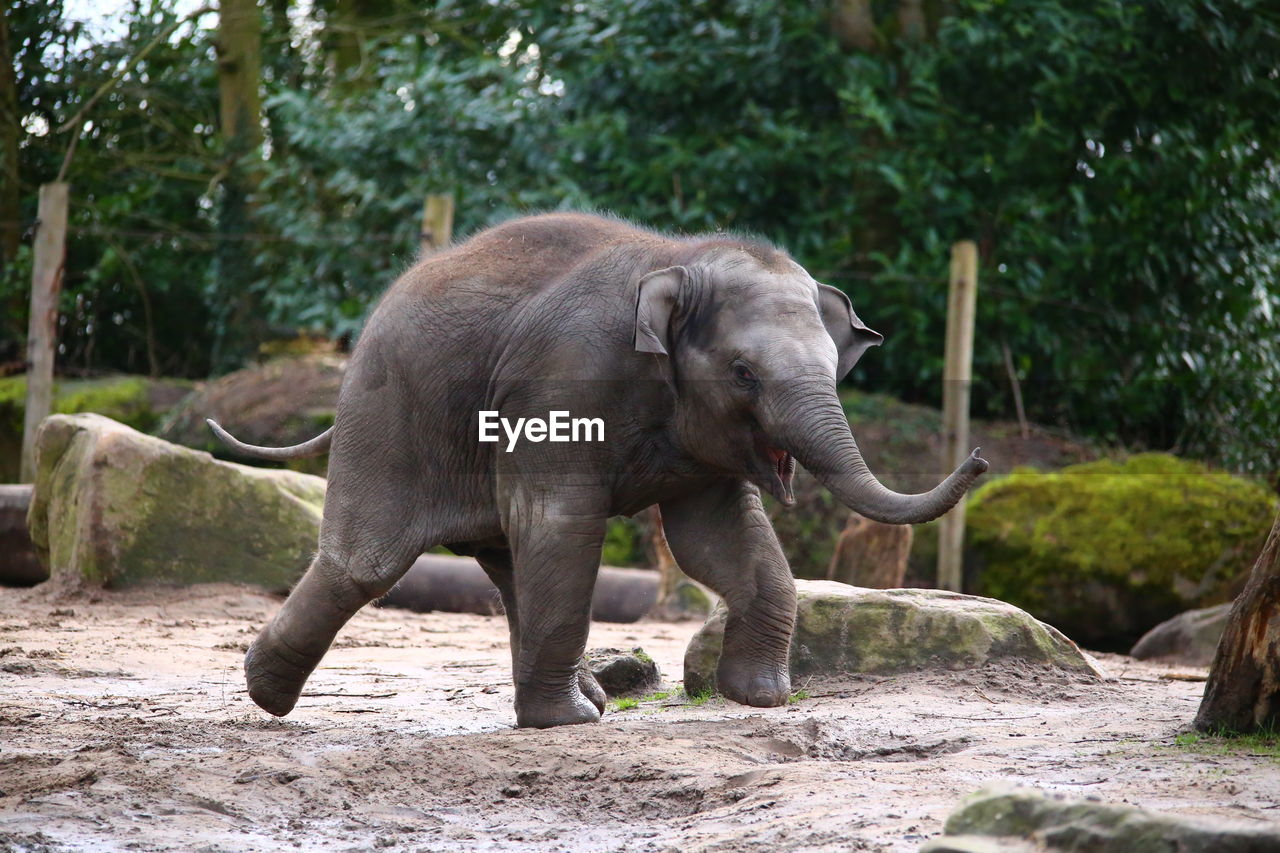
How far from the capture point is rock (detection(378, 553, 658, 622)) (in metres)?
9.43

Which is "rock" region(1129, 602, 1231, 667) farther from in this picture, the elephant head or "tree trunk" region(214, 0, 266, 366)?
"tree trunk" region(214, 0, 266, 366)

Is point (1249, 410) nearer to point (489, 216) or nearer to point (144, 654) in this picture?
point (489, 216)

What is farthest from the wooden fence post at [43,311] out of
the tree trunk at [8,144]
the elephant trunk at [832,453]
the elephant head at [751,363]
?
the elephant trunk at [832,453]

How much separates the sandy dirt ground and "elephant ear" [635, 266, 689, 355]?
1.24 meters

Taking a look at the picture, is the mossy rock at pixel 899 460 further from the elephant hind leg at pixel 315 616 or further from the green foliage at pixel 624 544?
the elephant hind leg at pixel 315 616

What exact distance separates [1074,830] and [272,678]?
3.28 metres

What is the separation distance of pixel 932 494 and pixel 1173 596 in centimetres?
571

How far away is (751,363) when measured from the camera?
15.4ft

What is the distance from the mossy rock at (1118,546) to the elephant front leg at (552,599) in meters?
5.19

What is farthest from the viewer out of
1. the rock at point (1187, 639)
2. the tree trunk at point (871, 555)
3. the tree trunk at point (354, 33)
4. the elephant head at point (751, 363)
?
the tree trunk at point (354, 33)

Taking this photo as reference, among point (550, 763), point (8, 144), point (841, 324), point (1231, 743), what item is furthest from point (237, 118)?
point (1231, 743)

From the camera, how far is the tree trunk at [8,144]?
608 inches

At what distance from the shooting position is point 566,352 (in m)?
4.81

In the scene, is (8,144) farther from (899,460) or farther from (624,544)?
(899,460)
